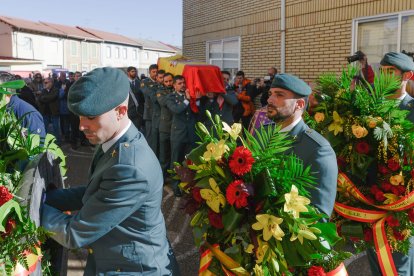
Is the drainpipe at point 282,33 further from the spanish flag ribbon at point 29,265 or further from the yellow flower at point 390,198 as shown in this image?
the spanish flag ribbon at point 29,265

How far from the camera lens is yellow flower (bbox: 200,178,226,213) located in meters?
2.39

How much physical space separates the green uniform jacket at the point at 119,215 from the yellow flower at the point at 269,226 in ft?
1.66

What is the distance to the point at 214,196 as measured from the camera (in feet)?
7.88

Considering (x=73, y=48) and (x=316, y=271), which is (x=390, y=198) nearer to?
(x=316, y=271)

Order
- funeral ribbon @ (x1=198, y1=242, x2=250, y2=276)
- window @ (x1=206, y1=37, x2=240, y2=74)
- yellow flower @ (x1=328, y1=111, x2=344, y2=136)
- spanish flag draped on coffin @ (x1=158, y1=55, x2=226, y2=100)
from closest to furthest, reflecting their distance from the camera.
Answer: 1. funeral ribbon @ (x1=198, y1=242, x2=250, y2=276)
2. yellow flower @ (x1=328, y1=111, x2=344, y2=136)
3. spanish flag draped on coffin @ (x1=158, y1=55, x2=226, y2=100)
4. window @ (x1=206, y1=37, x2=240, y2=74)

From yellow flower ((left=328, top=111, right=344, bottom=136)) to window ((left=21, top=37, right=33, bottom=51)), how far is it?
121 feet

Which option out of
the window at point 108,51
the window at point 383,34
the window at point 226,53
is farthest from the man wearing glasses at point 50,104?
the window at point 108,51

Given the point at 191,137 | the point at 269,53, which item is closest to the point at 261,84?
the point at 269,53

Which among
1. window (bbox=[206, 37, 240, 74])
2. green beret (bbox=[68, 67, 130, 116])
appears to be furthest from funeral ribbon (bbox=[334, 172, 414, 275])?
window (bbox=[206, 37, 240, 74])

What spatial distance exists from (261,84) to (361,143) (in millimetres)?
6773

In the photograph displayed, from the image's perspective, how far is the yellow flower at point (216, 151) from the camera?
2.42m

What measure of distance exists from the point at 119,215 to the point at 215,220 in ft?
1.90

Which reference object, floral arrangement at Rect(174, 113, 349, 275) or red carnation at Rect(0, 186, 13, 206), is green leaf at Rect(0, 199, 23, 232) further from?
floral arrangement at Rect(174, 113, 349, 275)

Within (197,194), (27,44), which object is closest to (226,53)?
(197,194)
